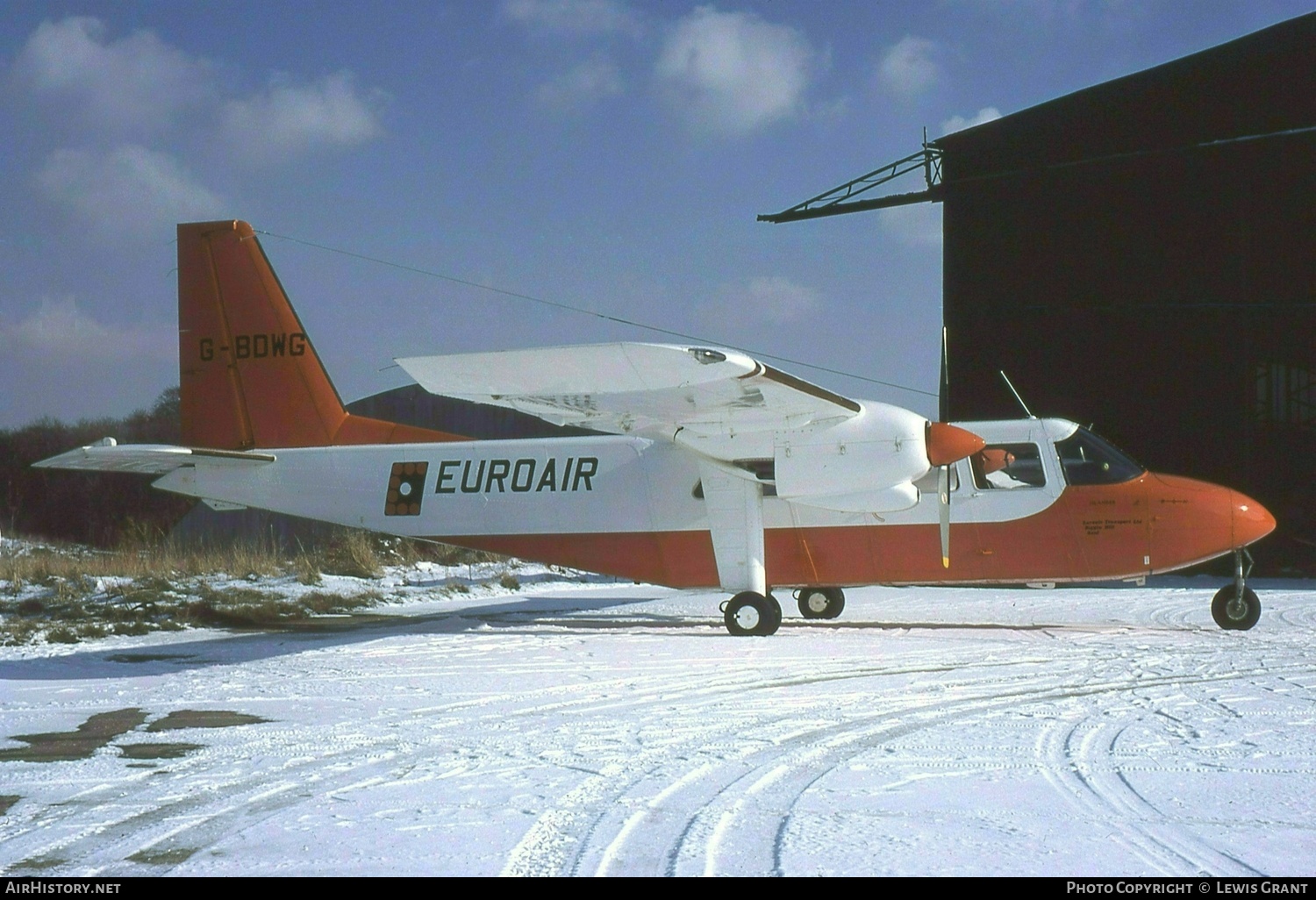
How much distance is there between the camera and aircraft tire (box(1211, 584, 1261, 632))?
452 inches


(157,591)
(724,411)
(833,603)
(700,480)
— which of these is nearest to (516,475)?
(700,480)

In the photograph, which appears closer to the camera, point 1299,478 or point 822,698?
point 822,698

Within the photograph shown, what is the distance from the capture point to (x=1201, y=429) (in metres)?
21.7

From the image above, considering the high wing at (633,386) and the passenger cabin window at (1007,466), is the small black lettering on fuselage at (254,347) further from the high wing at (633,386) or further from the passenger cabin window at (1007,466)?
the passenger cabin window at (1007,466)

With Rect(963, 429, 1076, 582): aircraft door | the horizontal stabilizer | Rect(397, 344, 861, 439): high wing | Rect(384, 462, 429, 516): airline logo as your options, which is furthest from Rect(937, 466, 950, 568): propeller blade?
the horizontal stabilizer

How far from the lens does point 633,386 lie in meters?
8.76

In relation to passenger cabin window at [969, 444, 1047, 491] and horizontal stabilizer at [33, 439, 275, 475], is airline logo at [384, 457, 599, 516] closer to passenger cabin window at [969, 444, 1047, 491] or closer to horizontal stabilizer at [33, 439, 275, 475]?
horizontal stabilizer at [33, 439, 275, 475]

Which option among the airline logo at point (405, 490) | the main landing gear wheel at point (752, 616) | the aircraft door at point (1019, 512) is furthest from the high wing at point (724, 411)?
the airline logo at point (405, 490)

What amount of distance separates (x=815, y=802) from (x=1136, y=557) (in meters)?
8.49

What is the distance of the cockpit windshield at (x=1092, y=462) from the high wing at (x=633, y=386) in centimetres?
284

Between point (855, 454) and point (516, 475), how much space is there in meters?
4.32

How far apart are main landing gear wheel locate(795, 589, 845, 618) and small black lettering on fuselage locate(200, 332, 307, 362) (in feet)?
23.8
